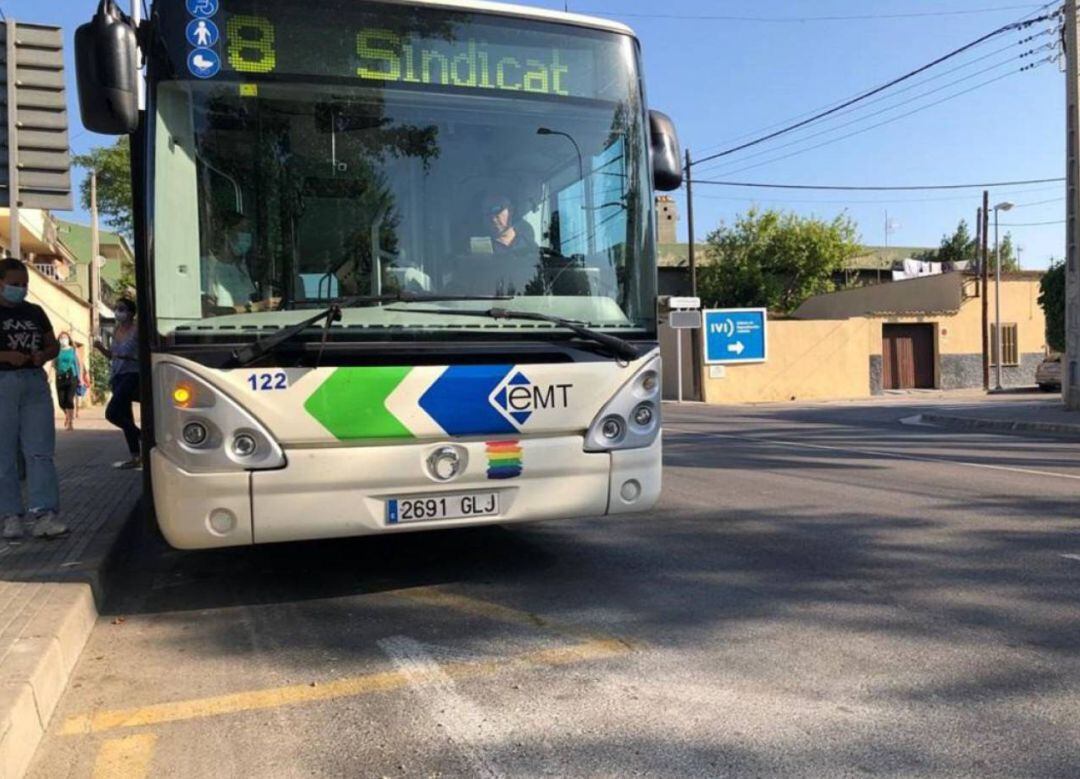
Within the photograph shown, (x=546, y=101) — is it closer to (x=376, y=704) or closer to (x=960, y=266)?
(x=376, y=704)

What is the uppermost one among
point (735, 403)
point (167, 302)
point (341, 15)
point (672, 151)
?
point (341, 15)

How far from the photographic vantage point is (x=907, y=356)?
118ft

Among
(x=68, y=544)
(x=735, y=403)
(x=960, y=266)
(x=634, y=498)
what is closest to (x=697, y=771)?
(x=634, y=498)

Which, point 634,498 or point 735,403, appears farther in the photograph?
point 735,403

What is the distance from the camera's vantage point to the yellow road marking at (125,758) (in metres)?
3.07

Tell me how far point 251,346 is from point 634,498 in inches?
90.9

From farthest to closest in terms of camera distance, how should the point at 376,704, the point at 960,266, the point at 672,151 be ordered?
the point at 960,266
the point at 672,151
the point at 376,704

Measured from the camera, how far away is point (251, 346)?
433 cm

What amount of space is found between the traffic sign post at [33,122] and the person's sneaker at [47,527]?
9.76ft

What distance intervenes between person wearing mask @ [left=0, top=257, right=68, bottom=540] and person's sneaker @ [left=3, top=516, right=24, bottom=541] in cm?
6

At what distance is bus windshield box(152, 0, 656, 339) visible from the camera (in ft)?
14.6

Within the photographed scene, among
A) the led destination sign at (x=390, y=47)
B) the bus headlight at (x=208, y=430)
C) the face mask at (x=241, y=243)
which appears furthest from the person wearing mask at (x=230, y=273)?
the led destination sign at (x=390, y=47)

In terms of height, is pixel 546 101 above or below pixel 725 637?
above

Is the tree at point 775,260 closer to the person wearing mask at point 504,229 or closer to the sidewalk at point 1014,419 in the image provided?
the sidewalk at point 1014,419
